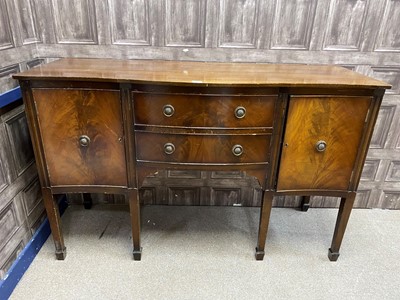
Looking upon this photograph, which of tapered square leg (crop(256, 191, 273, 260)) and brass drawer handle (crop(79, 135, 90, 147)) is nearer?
brass drawer handle (crop(79, 135, 90, 147))

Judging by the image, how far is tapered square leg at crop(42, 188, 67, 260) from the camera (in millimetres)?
1467

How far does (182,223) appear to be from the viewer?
1894 mm

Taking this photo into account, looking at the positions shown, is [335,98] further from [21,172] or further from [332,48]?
[21,172]

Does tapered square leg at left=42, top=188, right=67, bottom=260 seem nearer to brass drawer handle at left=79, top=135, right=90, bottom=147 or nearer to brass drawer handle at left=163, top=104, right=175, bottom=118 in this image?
brass drawer handle at left=79, top=135, right=90, bottom=147

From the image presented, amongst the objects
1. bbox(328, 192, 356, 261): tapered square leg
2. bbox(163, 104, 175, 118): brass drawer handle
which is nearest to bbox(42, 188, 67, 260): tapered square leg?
bbox(163, 104, 175, 118): brass drawer handle

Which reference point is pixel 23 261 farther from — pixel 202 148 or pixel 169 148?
pixel 202 148

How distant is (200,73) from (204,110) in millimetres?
191

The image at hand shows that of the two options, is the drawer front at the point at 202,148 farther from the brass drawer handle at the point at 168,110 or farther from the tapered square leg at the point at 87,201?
the tapered square leg at the point at 87,201

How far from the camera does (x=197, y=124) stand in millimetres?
1314

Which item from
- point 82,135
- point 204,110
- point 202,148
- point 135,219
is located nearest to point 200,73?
point 204,110

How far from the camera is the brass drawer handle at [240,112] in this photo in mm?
1284

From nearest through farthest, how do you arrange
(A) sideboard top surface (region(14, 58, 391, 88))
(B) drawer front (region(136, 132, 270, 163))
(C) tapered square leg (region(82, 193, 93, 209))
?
(A) sideboard top surface (region(14, 58, 391, 88)) < (B) drawer front (region(136, 132, 270, 163)) < (C) tapered square leg (region(82, 193, 93, 209))

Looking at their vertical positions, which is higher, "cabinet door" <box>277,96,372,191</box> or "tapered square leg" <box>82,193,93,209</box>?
"cabinet door" <box>277,96,372,191</box>

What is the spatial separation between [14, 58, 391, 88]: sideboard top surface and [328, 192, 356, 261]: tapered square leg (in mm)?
566
